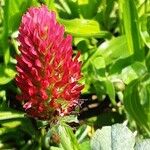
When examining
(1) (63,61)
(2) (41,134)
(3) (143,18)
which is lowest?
(2) (41,134)

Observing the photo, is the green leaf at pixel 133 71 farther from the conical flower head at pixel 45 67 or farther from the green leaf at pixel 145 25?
the conical flower head at pixel 45 67

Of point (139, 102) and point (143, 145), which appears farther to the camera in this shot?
point (139, 102)

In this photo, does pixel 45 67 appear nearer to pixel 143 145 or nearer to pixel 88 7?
pixel 143 145

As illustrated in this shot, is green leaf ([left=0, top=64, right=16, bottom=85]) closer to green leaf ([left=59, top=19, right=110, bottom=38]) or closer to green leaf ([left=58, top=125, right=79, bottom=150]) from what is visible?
green leaf ([left=59, top=19, right=110, bottom=38])

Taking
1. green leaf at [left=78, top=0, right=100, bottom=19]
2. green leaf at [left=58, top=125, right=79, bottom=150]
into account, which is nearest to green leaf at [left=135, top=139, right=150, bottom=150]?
green leaf at [left=58, top=125, right=79, bottom=150]

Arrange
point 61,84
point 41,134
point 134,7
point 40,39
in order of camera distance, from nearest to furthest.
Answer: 1. point 40,39
2. point 61,84
3. point 134,7
4. point 41,134

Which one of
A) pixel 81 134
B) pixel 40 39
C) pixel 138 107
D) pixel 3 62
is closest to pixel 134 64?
pixel 138 107

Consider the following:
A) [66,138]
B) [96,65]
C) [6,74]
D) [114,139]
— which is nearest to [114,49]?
[96,65]

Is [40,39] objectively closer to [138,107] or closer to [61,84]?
[61,84]
